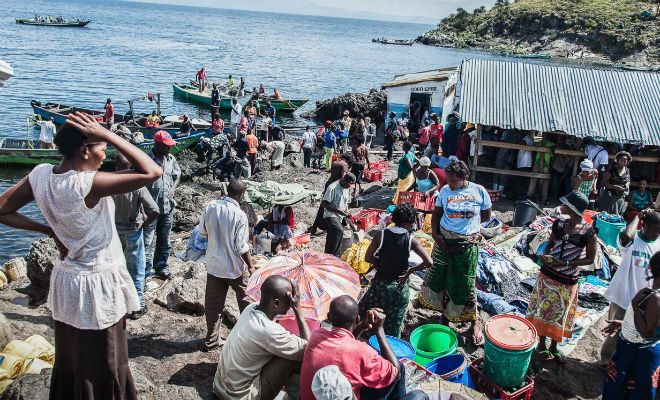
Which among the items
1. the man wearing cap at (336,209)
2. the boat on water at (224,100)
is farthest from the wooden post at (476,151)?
the boat on water at (224,100)

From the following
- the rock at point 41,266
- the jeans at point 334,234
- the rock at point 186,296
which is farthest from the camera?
the jeans at point 334,234

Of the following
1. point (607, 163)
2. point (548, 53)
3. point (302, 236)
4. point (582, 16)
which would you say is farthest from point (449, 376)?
point (582, 16)

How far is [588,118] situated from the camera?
1147 cm

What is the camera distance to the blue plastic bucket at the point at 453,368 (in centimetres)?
461

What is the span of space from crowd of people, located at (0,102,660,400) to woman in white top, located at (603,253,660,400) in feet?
0.03

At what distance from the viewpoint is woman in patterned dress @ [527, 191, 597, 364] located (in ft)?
17.1

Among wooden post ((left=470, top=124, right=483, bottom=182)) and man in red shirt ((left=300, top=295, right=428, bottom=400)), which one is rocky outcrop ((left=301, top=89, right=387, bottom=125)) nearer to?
wooden post ((left=470, top=124, right=483, bottom=182))

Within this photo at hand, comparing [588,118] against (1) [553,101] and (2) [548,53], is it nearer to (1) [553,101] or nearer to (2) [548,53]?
(1) [553,101]

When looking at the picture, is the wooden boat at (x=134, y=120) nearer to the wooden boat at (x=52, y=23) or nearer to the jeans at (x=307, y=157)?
the jeans at (x=307, y=157)

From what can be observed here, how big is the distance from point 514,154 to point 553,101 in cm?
150

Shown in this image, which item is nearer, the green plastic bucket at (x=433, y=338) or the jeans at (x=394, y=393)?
the jeans at (x=394, y=393)

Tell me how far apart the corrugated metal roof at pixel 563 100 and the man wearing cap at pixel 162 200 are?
282 inches

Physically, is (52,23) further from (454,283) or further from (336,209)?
(454,283)

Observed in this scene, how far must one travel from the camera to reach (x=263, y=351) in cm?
385
